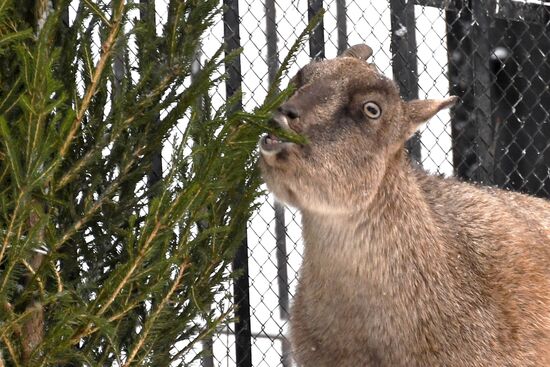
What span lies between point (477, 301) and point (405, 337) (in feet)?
1.16

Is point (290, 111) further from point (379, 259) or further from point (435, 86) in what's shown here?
point (435, 86)

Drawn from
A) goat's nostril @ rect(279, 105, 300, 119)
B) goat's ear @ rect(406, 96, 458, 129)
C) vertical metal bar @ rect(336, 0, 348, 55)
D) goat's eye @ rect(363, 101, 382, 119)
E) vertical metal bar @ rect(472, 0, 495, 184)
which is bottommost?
goat's nostril @ rect(279, 105, 300, 119)

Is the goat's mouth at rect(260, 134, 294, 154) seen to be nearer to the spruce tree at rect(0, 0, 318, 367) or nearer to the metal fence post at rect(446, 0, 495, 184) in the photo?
the spruce tree at rect(0, 0, 318, 367)

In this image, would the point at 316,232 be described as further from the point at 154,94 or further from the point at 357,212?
the point at 154,94

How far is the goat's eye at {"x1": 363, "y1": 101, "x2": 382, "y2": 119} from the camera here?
13.8ft

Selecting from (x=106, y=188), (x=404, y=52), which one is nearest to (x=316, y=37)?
(x=404, y=52)

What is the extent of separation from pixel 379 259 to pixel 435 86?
4070mm

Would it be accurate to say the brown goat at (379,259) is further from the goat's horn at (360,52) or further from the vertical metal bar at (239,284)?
the vertical metal bar at (239,284)

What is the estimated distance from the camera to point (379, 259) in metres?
4.28

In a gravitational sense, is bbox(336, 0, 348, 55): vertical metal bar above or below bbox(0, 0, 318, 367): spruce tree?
above

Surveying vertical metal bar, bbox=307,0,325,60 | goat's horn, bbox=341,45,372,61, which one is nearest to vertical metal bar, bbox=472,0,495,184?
vertical metal bar, bbox=307,0,325,60

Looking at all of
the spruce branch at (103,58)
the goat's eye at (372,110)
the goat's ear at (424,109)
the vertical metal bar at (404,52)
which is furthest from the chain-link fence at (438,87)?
the spruce branch at (103,58)

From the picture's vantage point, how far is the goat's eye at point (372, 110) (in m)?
4.21

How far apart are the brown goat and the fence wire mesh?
2.58 m
